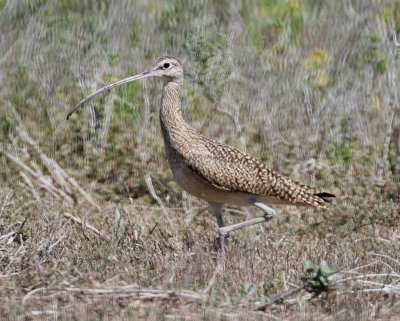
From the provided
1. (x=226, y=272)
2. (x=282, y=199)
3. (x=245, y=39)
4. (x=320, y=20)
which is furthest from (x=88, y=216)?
(x=320, y=20)

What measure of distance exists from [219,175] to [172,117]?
1.93 feet

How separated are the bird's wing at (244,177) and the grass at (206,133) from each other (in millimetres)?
329

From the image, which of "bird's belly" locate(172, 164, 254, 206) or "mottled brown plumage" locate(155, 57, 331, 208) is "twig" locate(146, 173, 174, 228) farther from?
"mottled brown plumage" locate(155, 57, 331, 208)

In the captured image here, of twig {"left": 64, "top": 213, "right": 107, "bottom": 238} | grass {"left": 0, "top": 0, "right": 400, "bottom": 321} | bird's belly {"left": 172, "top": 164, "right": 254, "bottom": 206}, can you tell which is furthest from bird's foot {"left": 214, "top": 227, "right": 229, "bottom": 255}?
twig {"left": 64, "top": 213, "right": 107, "bottom": 238}

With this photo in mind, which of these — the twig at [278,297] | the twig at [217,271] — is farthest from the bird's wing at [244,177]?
the twig at [278,297]

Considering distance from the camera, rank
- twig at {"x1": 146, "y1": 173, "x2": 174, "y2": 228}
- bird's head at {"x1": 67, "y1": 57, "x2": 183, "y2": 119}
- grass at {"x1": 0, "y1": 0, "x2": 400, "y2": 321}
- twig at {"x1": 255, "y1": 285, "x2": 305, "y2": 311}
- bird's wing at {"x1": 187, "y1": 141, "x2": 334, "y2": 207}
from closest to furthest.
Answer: twig at {"x1": 255, "y1": 285, "x2": 305, "y2": 311} < grass at {"x1": 0, "y1": 0, "x2": 400, "y2": 321} < bird's wing at {"x1": 187, "y1": 141, "x2": 334, "y2": 207} < bird's head at {"x1": 67, "y1": 57, "x2": 183, "y2": 119} < twig at {"x1": 146, "y1": 173, "x2": 174, "y2": 228}

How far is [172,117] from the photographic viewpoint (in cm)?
801

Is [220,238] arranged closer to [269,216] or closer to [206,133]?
[269,216]

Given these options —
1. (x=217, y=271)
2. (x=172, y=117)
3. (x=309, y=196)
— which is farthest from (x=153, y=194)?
(x=217, y=271)

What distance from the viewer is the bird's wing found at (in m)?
7.75

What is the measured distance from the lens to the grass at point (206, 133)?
19.4 feet

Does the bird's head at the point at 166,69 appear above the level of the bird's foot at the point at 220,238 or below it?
above

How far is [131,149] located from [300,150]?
1430 millimetres

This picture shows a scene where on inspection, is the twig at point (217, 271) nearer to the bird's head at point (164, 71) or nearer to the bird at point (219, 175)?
the bird at point (219, 175)
